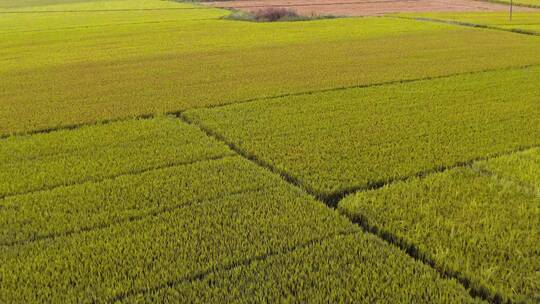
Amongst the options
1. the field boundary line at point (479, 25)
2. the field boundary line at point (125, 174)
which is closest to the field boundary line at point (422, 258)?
the field boundary line at point (125, 174)

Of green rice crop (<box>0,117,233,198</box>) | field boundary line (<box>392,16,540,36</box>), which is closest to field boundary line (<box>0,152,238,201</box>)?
green rice crop (<box>0,117,233,198</box>)

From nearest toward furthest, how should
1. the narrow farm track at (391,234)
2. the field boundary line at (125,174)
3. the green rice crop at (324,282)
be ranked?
the green rice crop at (324,282) → the narrow farm track at (391,234) → the field boundary line at (125,174)

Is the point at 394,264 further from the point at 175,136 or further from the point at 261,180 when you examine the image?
the point at 175,136

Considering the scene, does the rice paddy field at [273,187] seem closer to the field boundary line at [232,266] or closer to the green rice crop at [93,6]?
the field boundary line at [232,266]

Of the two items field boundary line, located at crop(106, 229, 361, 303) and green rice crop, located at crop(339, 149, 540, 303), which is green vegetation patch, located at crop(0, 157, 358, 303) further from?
green rice crop, located at crop(339, 149, 540, 303)

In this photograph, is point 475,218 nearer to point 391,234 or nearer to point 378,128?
point 391,234

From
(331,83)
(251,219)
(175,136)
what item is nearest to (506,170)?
(251,219)

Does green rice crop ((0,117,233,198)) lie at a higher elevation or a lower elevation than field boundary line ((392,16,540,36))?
lower
